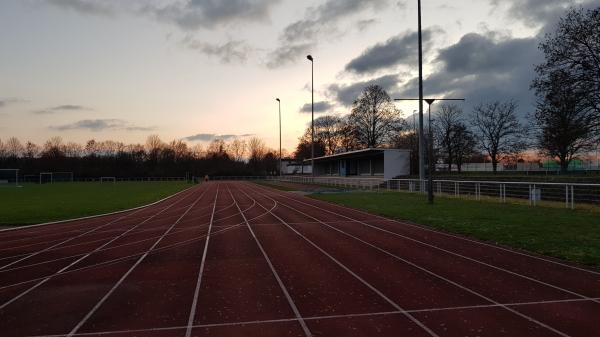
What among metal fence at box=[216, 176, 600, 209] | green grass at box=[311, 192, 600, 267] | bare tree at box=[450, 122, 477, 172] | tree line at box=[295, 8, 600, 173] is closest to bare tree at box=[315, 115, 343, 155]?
tree line at box=[295, 8, 600, 173]

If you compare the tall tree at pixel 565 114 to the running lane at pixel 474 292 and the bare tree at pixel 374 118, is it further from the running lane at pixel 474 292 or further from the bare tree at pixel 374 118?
the bare tree at pixel 374 118

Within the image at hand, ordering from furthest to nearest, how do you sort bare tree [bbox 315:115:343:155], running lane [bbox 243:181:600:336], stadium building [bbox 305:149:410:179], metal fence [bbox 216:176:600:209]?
bare tree [bbox 315:115:343:155] < stadium building [bbox 305:149:410:179] < metal fence [bbox 216:176:600:209] < running lane [bbox 243:181:600:336]

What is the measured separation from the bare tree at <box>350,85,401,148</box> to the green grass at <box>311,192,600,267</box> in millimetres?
46299

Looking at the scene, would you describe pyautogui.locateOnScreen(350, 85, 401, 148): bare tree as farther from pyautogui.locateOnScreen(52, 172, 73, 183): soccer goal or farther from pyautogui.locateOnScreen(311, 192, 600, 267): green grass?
pyautogui.locateOnScreen(52, 172, 73, 183): soccer goal

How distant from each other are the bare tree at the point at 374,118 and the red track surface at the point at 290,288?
54.5 metres

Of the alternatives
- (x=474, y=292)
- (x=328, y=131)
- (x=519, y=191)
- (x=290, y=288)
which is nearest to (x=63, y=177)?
(x=328, y=131)

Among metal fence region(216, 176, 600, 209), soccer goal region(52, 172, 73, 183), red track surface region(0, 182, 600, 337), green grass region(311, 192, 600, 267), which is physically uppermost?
soccer goal region(52, 172, 73, 183)

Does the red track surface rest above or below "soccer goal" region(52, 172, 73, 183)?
below

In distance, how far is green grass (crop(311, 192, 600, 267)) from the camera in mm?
10031

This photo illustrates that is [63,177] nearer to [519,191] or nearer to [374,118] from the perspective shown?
[374,118]

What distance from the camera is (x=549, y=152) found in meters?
39.8

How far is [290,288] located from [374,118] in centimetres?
6115

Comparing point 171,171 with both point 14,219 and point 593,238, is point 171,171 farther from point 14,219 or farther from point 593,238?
point 593,238

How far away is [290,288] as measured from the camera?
730 centimetres
